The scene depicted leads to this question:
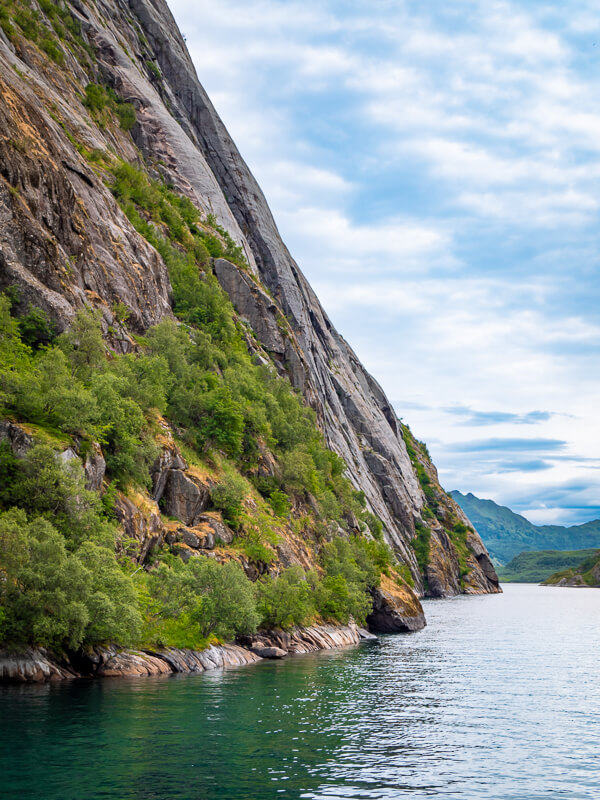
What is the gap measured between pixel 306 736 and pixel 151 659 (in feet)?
59.7

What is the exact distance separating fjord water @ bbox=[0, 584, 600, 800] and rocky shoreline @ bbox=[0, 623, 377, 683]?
1.77 metres

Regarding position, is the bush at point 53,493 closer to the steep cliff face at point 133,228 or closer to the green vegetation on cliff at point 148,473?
the green vegetation on cliff at point 148,473

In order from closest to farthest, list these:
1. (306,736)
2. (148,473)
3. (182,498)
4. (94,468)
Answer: (306,736) < (94,468) < (148,473) < (182,498)

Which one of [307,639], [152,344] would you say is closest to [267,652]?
[307,639]

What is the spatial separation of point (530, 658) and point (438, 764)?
39070mm

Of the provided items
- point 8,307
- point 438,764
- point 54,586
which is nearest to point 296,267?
point 8,307

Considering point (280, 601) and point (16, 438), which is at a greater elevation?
point (16, 438)

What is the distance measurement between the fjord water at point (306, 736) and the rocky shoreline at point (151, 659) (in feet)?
5.80

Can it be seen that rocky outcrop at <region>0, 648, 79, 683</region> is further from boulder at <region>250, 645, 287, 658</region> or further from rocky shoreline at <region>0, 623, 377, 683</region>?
boulder at <region>250, 645, 287, 658</region>

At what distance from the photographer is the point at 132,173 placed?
90938 mm

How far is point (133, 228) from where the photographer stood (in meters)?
82.8

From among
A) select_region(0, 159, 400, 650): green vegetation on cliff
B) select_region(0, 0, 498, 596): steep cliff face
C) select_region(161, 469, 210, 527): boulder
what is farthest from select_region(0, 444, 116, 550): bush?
select_region(0, 0, 498, 596): steep cliff face

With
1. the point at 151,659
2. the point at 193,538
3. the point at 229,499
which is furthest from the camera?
the point at 229,499

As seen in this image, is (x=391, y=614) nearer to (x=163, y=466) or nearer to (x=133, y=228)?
(x=163, y=466)
